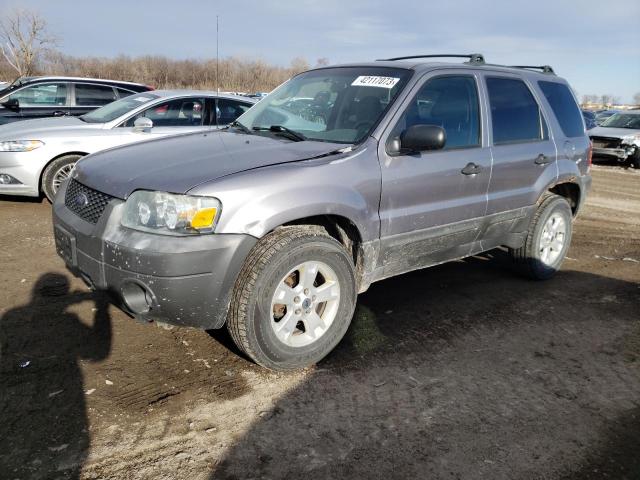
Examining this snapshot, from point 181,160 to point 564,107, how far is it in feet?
12.6

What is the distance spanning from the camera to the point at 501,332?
12.7 feet

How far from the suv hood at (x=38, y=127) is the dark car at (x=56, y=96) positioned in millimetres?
2116

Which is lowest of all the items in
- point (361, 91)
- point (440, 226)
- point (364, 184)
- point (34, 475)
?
point (34, 475)

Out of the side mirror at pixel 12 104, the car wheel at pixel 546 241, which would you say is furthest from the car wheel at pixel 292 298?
the side mirror at pixel 12 104

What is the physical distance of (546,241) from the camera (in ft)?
16.5

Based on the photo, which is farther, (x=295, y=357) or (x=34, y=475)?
(x=295, y=357)

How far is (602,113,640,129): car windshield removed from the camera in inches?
641

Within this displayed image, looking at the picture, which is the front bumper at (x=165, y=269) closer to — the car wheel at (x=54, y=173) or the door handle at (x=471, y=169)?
the door handle at (x=471, y=169)

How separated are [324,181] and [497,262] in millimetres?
3232

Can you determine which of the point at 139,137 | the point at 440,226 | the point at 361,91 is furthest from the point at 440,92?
the point at 139,137

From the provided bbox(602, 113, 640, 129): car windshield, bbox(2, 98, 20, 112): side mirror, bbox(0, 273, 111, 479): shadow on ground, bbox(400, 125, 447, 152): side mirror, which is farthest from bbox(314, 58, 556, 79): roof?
bbox(602, 113, 640, 129): car windshield

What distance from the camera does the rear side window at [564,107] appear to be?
4949mm

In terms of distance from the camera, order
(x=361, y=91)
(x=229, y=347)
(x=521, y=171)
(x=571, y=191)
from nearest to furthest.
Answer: (x=229, y=347) → (x=361, y=91) → (x=521, y=171) → (x=571, y=191)

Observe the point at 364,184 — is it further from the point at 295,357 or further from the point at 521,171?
the point at 521,171
